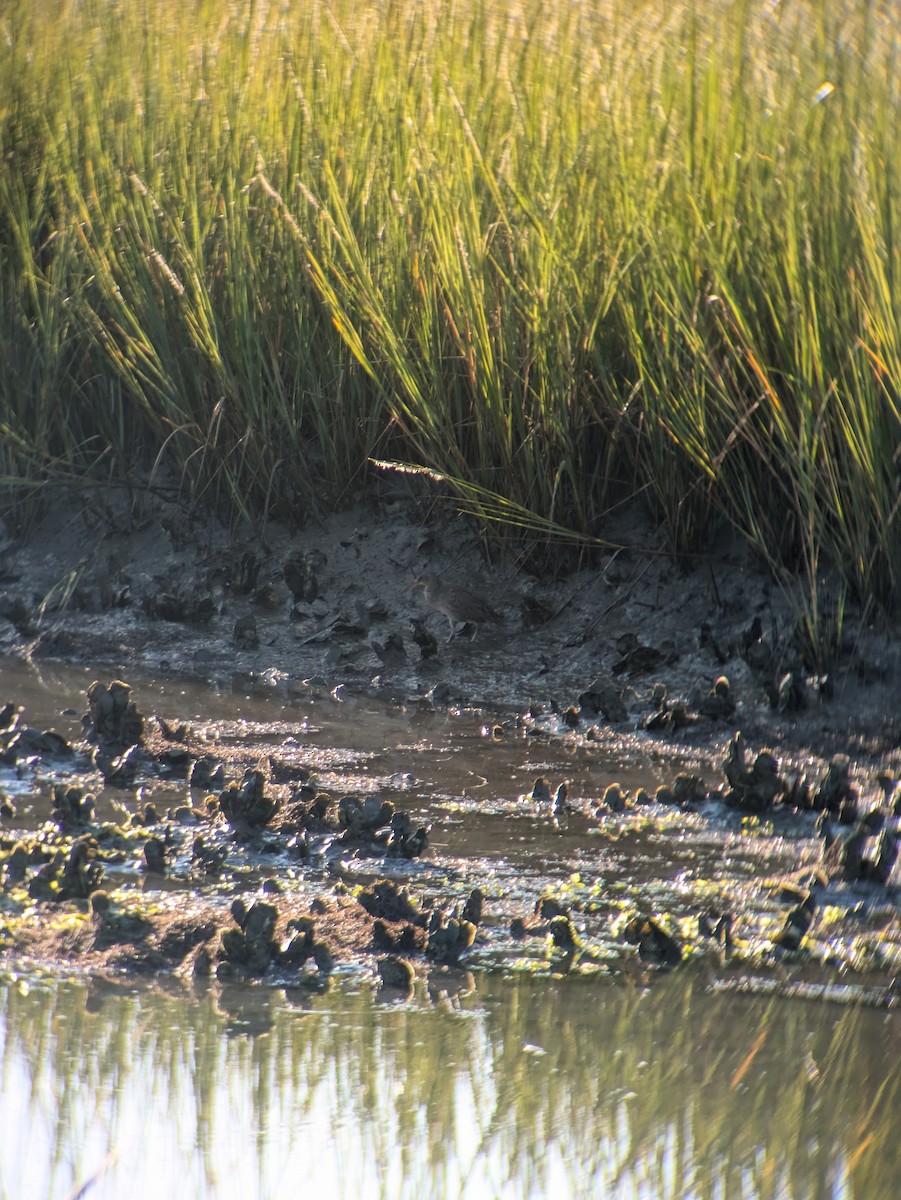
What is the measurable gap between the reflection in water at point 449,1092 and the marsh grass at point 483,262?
1716 mm

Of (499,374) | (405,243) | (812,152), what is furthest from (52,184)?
(812,152)

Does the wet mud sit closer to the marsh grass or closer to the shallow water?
the shallow water

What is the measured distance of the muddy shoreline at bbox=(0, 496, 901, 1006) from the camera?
261 cm

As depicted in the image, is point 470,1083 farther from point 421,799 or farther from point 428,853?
point 421,799

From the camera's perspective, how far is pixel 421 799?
343 cm

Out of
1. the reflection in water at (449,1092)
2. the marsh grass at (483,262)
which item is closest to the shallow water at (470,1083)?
the reflection in water at (449,1092)

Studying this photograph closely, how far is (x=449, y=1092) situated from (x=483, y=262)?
8.64 ft

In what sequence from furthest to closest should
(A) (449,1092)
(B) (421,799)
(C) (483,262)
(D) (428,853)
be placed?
(C) (483,262)
(B) (421,799)
(D) (428,853)
(A) (449,1092)

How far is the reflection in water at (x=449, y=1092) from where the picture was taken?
6.45ft

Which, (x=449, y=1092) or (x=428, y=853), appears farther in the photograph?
(x=428, y=853)

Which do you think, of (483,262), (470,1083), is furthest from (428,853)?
(483,262)

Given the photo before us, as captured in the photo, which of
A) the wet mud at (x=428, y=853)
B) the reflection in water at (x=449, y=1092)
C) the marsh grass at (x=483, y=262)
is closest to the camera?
the reflection in water at (x=449, y=1092)

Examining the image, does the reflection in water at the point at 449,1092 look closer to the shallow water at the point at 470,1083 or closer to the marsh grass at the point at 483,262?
the shallow water at the point at 470,1083

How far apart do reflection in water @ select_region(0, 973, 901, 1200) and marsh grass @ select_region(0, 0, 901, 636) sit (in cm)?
172
